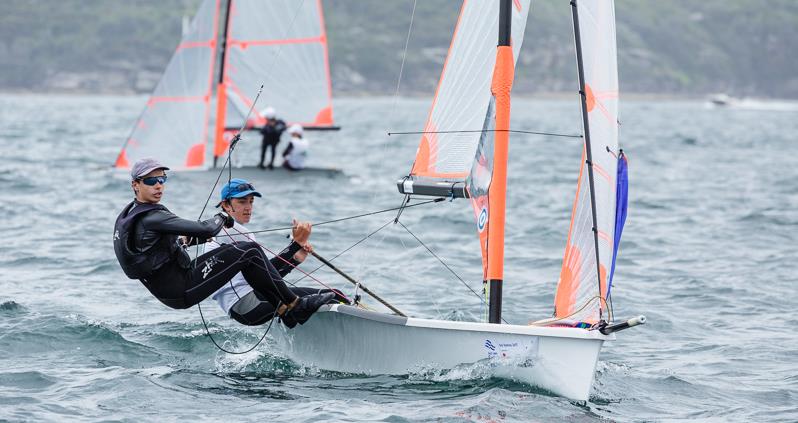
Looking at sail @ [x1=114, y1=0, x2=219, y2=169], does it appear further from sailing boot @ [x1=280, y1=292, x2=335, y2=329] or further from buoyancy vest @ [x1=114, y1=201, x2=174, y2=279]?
buoyancy vest @ [x1=114, y1=201, x2=174, y2=279]

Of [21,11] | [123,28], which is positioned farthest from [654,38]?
[21,11]

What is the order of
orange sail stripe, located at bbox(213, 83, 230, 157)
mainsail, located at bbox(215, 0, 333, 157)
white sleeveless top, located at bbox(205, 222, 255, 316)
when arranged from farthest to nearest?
1. mainsail, located at bbox(215, 0, 333, 157)
2. orange sail stripe, located at bbox(213, 83, 230, 157)
3. white sleeveless top, located at bbox(205, 222, 255, 316)

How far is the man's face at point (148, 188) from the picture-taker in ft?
22.2

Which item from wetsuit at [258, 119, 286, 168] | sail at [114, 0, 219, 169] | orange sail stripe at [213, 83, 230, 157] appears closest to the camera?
sail at [114, 0, 219, 169]

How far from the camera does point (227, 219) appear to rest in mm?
7023

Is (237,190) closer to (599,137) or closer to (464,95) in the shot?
(464,95)

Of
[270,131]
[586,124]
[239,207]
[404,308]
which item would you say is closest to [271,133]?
[270,131]

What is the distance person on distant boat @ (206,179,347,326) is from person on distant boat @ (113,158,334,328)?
0.45 ft

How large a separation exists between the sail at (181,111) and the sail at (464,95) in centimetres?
1153

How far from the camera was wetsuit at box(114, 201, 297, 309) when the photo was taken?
22.2 ft

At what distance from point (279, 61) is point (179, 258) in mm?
13693

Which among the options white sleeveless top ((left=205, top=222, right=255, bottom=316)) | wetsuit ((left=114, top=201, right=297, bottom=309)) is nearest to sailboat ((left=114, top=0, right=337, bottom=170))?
white sleeveless top ((left=205, top=222, right=255, bottom=316))

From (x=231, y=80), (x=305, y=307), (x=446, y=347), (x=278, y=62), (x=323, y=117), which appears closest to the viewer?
(x=446, y=347)

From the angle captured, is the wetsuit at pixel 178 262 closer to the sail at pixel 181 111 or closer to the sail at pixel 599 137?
the sail at pixel 599 137
